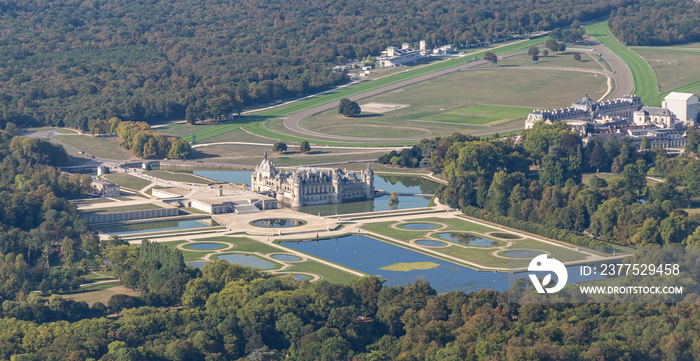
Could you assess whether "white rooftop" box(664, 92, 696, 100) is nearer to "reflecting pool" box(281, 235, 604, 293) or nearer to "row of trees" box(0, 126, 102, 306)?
"reflecting pool" box(281, 235, 604, 293)

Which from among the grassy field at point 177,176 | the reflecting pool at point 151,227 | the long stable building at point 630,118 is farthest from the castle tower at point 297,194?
the long stable building at point 630,118

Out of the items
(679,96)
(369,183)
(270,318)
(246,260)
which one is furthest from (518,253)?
(679,96)

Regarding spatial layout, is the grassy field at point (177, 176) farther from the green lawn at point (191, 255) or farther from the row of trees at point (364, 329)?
the row of trees at point (364, 329)

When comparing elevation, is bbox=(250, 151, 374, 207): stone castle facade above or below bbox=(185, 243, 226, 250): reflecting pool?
above

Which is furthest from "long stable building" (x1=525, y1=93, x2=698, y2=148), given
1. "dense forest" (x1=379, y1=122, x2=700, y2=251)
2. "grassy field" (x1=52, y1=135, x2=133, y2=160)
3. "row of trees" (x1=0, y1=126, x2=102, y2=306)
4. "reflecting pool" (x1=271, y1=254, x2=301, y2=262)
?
→ "row of trees" (x1=0, y1=126, x2=102, y2=306)

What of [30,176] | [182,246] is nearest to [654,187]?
[182,246]

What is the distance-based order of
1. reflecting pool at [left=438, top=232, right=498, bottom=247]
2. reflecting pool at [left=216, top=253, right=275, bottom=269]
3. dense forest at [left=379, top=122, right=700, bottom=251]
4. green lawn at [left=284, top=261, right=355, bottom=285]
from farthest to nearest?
1. dense forest at [left=379, top=122, right=700, bottom=251]
2. reflecting pool at [left=438, top=232, right=498, bottom=247]
3. reflecting pool at [left=216, top=253, right=275, bottom=269]
4. green lawn at [left=284, top=261, right=355, bottom=285]

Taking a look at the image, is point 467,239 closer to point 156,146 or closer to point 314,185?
point 314,185
